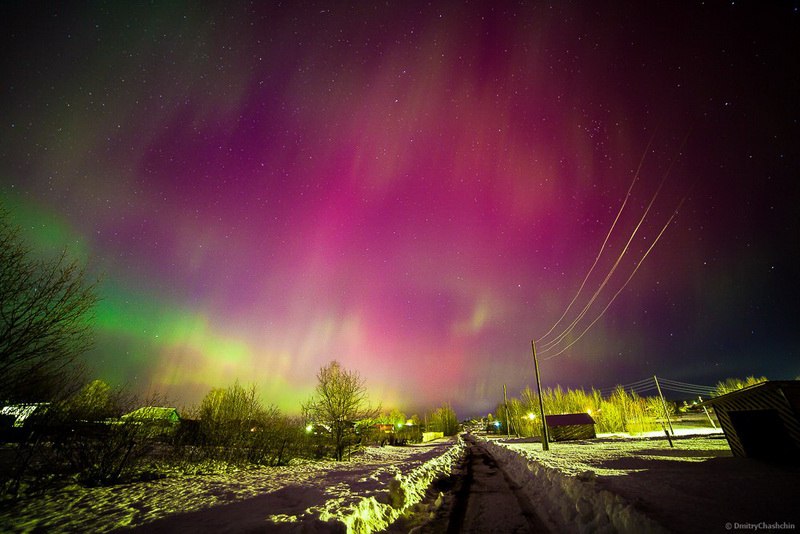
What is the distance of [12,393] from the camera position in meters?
9.85

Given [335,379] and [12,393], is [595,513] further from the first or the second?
[335,379]

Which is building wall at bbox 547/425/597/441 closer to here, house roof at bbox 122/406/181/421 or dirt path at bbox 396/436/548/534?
dirt path at bbox 396/436/548/534

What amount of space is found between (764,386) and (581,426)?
134 feet

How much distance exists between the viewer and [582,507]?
723 cm

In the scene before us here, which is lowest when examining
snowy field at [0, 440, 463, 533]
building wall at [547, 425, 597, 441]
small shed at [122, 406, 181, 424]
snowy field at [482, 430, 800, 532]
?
building wall at [547, 425, 597, 441]

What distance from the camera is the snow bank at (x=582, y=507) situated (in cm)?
563

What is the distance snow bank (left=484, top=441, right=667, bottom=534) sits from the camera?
5629 millimetres

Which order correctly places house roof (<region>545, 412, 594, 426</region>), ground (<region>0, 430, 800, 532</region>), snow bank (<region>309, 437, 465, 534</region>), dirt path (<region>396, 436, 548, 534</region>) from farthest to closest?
house roof (<region>545, 412, 594, 426</region>), dirt path (<region>396, 436, 548, 534</region>), snow bank (<region>309, 437, 465, 534</region>), ground (<region>0, 430, 800, 532</region>)

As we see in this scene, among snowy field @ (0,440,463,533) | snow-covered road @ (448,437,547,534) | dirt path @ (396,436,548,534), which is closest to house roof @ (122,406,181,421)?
snowy field @ (0,440,463,533)

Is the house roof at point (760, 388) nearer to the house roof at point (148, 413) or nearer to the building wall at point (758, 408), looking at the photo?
the building wall at point (758, 408)

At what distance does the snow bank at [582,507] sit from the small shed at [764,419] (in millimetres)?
9848

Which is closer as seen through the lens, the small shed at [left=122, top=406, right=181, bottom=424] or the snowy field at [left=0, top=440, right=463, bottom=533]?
the snowy field at [left=0, top=440, right=463, bottom=533]

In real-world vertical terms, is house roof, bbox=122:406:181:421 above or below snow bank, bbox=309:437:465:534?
above

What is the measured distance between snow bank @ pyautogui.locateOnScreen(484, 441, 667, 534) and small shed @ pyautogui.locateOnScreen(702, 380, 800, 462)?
985 centimetres
